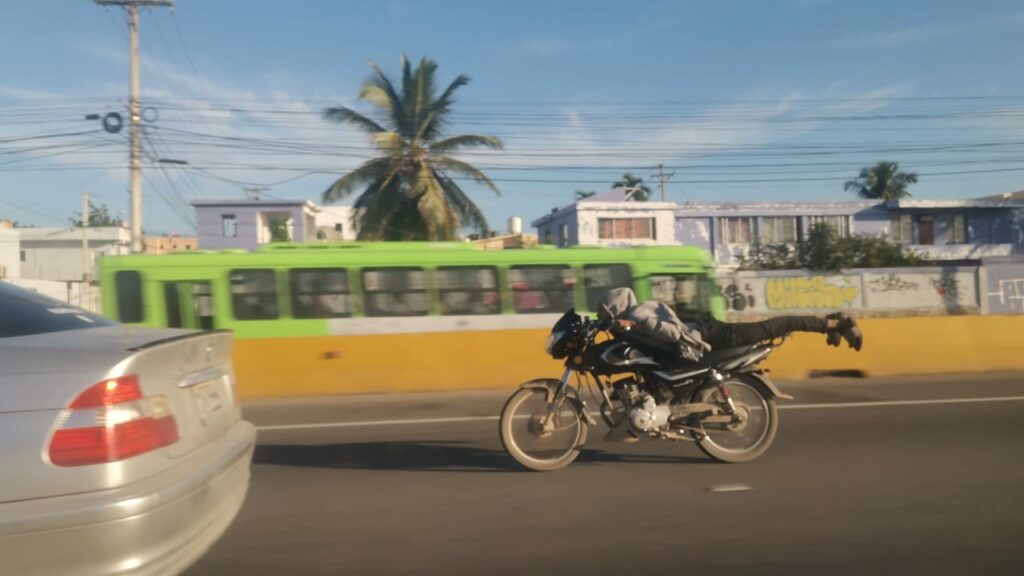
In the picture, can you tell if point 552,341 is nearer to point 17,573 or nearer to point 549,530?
point 549,530

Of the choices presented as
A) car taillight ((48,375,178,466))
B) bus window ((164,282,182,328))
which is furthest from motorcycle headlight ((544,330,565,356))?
bus window ((164,282,182,328))

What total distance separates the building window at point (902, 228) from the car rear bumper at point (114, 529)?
145 ft

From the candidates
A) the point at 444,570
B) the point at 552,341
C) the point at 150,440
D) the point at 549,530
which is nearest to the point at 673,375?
the point at 552,341

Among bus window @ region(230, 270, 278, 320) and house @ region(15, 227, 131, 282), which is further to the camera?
house @ region(15, 227, 131, 282)

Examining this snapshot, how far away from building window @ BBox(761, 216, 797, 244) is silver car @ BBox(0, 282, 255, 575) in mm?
40291

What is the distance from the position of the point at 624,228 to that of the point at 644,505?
35.9 meters

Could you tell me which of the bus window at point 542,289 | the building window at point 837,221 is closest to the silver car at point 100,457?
the bus window at point 542,289

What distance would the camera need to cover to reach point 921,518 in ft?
17.0

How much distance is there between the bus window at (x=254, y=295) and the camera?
13797 mm

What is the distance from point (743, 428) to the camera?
675cm

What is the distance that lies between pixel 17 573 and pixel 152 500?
1.63ft

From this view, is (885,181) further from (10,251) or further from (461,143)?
(10,251)

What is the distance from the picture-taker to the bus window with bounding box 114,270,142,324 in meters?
13.5

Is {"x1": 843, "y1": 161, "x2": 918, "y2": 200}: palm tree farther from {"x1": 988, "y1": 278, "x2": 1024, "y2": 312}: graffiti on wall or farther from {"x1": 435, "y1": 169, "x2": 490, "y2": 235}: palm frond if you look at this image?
{"x1": 435, "y1": 169, "x2": 490, "y2": 235}: palm frond
